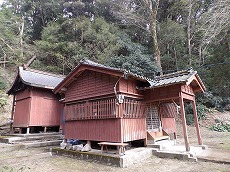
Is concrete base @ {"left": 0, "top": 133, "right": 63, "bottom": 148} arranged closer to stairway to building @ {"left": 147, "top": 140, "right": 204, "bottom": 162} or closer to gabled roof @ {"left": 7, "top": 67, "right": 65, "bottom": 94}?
gabled roof @ {"left": 7, "top": 67, "right": 65, "bottom": 94}

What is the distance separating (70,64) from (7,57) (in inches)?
364

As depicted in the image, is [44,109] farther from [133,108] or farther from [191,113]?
[191,113]

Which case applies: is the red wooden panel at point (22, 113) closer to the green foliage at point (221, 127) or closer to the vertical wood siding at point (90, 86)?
the vertical wood siding at point (90, 86)

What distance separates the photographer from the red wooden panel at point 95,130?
789 centimetres

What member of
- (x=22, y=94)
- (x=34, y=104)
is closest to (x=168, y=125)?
(x=34, y=104)

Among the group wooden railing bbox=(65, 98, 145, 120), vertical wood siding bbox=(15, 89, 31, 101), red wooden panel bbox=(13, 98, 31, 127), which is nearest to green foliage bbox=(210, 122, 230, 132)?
wooden railing bbox=(65, 98, 145, 120)

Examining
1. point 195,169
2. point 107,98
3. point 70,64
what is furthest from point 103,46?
point 195,169

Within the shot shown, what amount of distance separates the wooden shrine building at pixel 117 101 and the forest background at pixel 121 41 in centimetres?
926

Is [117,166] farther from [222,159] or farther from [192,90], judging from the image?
[192,90]

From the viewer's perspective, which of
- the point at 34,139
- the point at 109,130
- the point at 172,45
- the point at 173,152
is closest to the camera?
the point at 173,152

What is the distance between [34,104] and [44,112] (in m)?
1.03

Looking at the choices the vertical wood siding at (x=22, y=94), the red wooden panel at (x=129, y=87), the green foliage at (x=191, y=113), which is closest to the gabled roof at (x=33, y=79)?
the vertical wood siding at (x=22, y=94)

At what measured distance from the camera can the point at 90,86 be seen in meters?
9.29

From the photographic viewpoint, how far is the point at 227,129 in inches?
639
